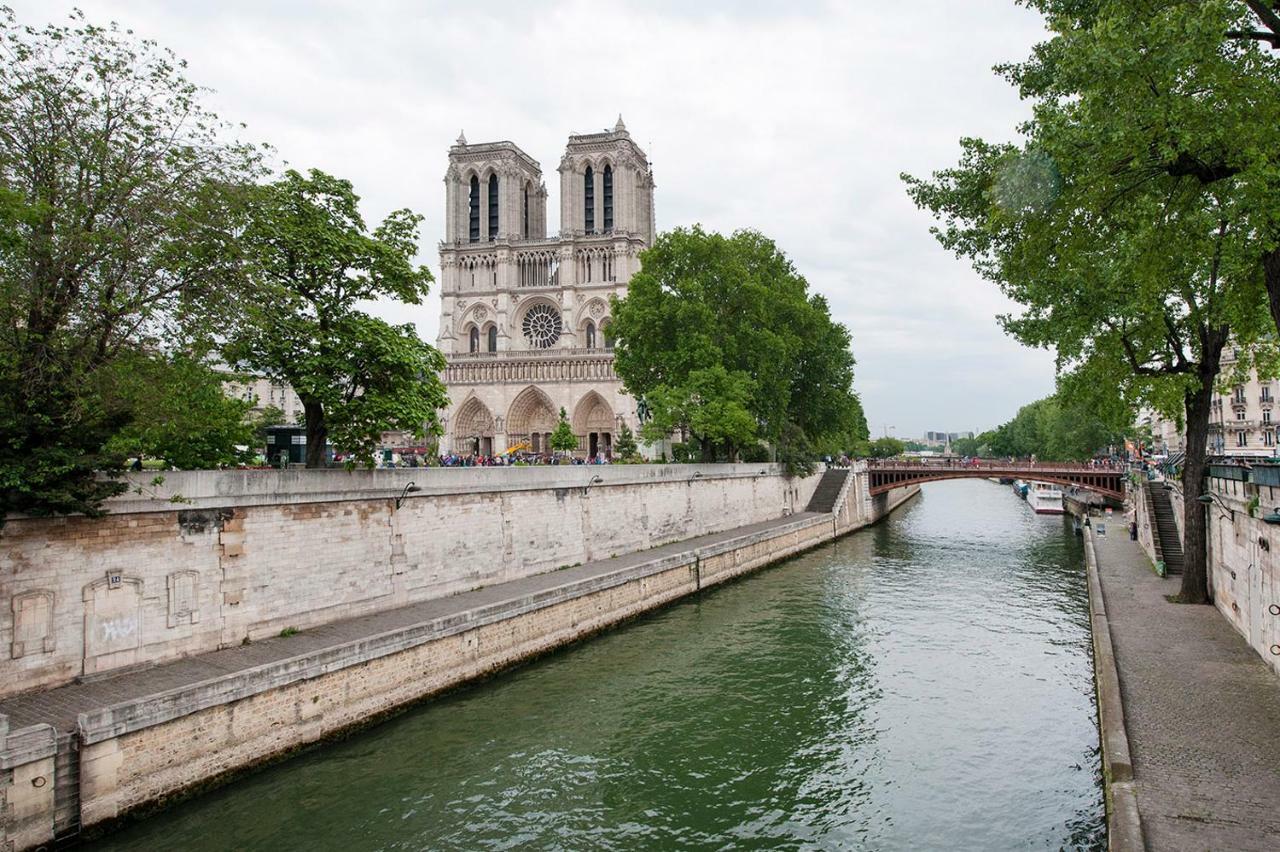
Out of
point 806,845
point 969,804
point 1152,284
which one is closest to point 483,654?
point 806,845

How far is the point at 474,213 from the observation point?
67.9 m

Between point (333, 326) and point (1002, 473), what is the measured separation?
117 feet

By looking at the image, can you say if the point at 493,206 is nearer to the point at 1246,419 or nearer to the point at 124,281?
the point at 1246,419

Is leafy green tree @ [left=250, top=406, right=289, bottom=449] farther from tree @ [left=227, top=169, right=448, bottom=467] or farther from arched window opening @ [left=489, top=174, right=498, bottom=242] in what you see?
arched window opening @ [left=489, top=174, right=498, bottom=242]

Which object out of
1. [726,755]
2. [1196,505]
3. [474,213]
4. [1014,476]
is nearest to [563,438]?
[474,213]

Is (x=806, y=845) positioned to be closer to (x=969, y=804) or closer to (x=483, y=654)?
(x=969, y=804)

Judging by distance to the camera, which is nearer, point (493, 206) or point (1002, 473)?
point (1002, 473)

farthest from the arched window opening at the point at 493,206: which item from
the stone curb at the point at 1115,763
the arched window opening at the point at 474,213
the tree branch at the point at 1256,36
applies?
the tree branch at the point at 1256,36

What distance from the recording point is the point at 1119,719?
1062 cm

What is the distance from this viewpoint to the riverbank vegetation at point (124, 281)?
10.7 m

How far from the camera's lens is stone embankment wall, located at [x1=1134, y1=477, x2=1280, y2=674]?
41.7 ft

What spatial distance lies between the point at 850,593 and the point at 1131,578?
25.1 feet

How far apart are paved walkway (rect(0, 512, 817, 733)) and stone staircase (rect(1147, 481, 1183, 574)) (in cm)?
1553

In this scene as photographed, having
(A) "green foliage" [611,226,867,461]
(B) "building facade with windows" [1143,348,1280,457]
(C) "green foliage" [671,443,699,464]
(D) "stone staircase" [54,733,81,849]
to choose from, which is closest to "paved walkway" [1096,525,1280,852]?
(D) "stone staircase" [54,733,81,849]
